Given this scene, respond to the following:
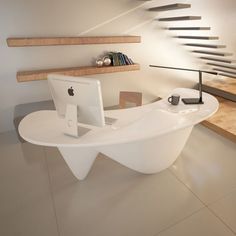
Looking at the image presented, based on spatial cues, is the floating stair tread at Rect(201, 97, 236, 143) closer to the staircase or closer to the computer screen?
the staircase

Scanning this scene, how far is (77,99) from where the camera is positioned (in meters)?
1.34

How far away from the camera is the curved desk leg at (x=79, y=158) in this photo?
68.4 inches

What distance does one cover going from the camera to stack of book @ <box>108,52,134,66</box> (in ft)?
9.84

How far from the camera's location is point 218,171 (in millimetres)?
2002

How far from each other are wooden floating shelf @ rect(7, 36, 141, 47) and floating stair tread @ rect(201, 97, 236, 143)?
160cm

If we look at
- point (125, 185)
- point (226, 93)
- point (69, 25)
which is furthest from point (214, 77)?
point (125, 185)

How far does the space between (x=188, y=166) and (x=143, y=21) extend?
2263 millimetres

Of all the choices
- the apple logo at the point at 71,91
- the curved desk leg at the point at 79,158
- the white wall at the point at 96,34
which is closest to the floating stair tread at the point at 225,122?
the white wall at the point at 96,34

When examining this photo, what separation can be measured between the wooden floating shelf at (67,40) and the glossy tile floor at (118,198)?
1.38 meters

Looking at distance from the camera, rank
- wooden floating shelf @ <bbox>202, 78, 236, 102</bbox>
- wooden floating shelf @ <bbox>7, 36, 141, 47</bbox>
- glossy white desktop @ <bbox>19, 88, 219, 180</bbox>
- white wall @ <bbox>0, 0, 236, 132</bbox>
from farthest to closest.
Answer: wooden floating shelf @ <bbox>202, 78, 236, 102</bbox>, white wall @ <bbox>0, 0, 236, 132</bbox>, wooden floating shelf @ <bbox>7, 36, 141, 47</bbox>, glossy white desktop @ <bbox>19, 88, 219, 180</bbox>

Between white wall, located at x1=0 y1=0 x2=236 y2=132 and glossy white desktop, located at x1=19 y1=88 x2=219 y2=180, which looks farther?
white wall, located at x1=0 y1=0 x2=236 y2=132

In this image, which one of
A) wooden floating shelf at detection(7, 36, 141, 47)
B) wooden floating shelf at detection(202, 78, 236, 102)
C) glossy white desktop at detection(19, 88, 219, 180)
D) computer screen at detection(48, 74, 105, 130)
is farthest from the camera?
wooden floating shelf at detection(202, 78, 236, 102)

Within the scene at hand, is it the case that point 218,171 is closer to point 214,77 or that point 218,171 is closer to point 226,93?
point 226,93

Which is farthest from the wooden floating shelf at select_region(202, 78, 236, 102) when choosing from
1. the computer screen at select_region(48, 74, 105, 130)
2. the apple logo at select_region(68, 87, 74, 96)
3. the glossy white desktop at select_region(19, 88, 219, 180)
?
the apple logo at select_region(68, 87, 74, 96)
